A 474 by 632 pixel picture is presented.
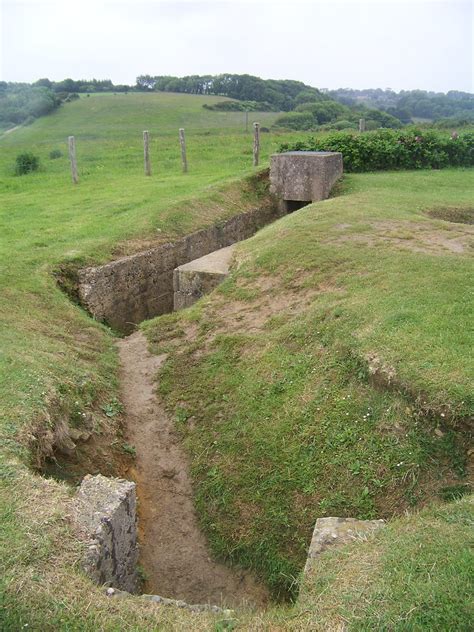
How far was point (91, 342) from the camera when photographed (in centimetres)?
825

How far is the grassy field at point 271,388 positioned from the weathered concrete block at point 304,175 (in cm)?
246

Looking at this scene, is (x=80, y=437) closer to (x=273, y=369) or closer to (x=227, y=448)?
(x=227, y=448)

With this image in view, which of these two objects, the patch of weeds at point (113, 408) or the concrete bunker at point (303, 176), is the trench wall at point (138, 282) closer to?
the concrete bunker at point (303, 176)

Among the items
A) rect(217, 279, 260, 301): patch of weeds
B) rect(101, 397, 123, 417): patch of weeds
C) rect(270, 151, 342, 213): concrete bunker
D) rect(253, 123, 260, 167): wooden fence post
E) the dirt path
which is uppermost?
rect(253, 123, 260, 167): wooden fence post

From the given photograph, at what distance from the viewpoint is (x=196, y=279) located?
32.1ft

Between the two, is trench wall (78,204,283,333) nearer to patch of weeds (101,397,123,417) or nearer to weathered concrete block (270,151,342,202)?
weathered concrete block (270,151,342,202)

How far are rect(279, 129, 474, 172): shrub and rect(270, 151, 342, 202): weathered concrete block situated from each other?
1.77 meters

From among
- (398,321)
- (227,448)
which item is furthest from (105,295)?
(398,321)

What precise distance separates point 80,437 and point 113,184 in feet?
38.7

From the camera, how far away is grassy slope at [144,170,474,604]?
514 cm

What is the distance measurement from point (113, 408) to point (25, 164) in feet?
48.0

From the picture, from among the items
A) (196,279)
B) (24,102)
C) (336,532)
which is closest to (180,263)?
(196,279)

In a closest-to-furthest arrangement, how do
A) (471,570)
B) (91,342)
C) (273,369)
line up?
(471,570)
(273,369)
(91,342)

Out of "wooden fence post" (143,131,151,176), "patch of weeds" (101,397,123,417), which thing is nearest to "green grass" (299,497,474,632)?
"patch of weeds" (101,397,123,417)
